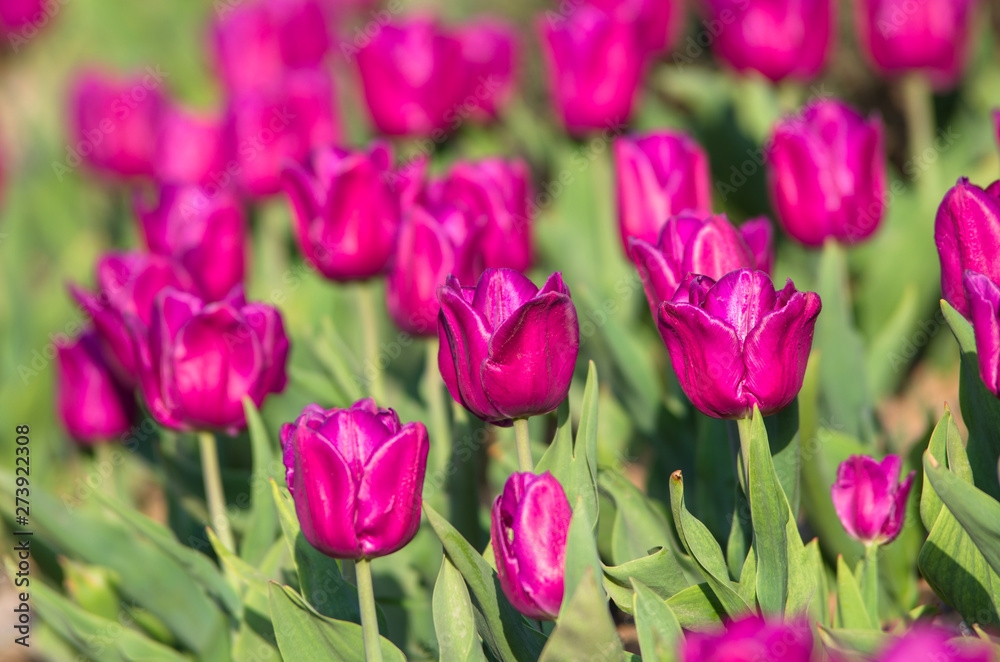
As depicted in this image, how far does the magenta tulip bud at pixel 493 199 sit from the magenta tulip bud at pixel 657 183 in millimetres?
205

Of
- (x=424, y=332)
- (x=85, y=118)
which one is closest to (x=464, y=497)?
(x=424, y=332)

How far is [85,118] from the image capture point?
3.33 m

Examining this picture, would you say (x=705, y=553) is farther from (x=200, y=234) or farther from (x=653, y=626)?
(x=200, y=234)

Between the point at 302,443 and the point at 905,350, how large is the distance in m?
1.56

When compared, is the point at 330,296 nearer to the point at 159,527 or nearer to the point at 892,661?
the point at 159,527

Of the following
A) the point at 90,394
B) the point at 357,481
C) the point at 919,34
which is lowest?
the point at 357,481

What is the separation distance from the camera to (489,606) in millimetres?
1206

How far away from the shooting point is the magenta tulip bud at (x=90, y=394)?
6.31 feet

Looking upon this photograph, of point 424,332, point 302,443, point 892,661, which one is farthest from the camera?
point 424,332

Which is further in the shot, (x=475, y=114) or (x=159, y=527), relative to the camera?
(x=475, y=114)

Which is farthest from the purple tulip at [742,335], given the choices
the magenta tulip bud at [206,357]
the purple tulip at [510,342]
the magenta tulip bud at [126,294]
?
the magenta tulip bud at [126,294]

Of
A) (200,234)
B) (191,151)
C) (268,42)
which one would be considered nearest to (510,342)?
(200,234)

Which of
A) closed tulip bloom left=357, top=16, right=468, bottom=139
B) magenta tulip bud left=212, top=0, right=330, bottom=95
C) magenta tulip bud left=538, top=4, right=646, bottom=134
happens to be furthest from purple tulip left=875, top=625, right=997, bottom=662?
magenta tulip bud left=212, top=0, right=330, bottom=95

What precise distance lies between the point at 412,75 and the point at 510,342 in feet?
5.37
